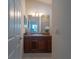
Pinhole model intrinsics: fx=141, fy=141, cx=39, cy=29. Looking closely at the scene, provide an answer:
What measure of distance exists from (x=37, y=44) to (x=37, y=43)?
0.05 meters

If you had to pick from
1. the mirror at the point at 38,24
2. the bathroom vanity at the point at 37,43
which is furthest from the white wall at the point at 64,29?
the mirror at the point at 38,24

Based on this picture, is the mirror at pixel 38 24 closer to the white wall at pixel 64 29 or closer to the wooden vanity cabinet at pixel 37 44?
the wooden vanity cabinet at pixel 37 44

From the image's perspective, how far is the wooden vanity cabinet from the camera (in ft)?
23.1

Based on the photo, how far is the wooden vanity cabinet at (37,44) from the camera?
7051 millimetres

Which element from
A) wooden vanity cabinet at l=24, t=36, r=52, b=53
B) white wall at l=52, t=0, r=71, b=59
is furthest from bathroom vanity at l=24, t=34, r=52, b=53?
white wall at l=52, t=0, r=71, b=59

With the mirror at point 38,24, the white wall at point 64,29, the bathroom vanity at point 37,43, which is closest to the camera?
the white wall at point 64,29

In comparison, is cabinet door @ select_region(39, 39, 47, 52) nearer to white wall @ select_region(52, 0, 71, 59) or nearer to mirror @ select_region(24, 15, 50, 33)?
mirror @ select_region(24, 15, 50, 33)

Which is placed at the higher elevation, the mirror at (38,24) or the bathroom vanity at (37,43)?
the mirror at (38,24)
